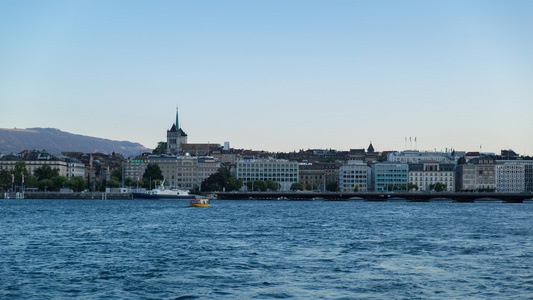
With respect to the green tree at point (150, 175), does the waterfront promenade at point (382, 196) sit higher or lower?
lower

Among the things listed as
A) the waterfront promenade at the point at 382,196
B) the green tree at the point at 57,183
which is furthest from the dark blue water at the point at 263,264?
the green tree at the point at 57,183

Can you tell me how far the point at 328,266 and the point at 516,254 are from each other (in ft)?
33.4

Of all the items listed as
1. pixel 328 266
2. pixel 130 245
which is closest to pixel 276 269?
pixel 328 266

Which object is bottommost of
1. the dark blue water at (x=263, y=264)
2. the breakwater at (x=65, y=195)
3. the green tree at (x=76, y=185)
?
the dark blue water at (x=263, y=264)

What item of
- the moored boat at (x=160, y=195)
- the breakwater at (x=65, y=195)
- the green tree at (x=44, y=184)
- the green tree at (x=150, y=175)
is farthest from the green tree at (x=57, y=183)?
the moored boat at (x=160, y=195)

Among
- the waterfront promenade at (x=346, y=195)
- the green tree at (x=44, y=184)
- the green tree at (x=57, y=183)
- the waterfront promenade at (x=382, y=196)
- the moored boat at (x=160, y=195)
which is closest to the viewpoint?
the waterfront promenade at (x=382, y=196)

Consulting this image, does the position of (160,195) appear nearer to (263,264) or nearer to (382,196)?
(382,196)

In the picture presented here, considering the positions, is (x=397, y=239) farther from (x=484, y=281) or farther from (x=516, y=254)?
(x=484, y=281)

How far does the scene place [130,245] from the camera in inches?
1511

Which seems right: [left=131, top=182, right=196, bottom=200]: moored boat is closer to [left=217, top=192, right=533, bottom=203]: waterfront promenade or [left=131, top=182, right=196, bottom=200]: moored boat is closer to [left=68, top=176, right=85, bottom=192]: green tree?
[left=217, top=192, right=533, bottom=203]: waterfront promenade

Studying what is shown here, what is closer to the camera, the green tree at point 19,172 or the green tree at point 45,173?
the green tree at point 19,172

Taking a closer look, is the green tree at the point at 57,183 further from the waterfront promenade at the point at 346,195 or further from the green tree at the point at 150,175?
the green tree at the point at 150,175

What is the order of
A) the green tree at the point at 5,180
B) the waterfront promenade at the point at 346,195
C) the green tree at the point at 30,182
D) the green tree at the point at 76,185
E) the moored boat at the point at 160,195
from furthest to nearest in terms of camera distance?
the green tree at the point at 76,185 < the green tree at the point at 30,182 < the green tree at the point at 5,180 < the moored boat at the point at 160,195 < the waterfront promenade at the point at 346,195

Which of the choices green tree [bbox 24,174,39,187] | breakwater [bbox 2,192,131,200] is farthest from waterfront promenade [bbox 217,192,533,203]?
green tree [bbox 24,174,39,187]
